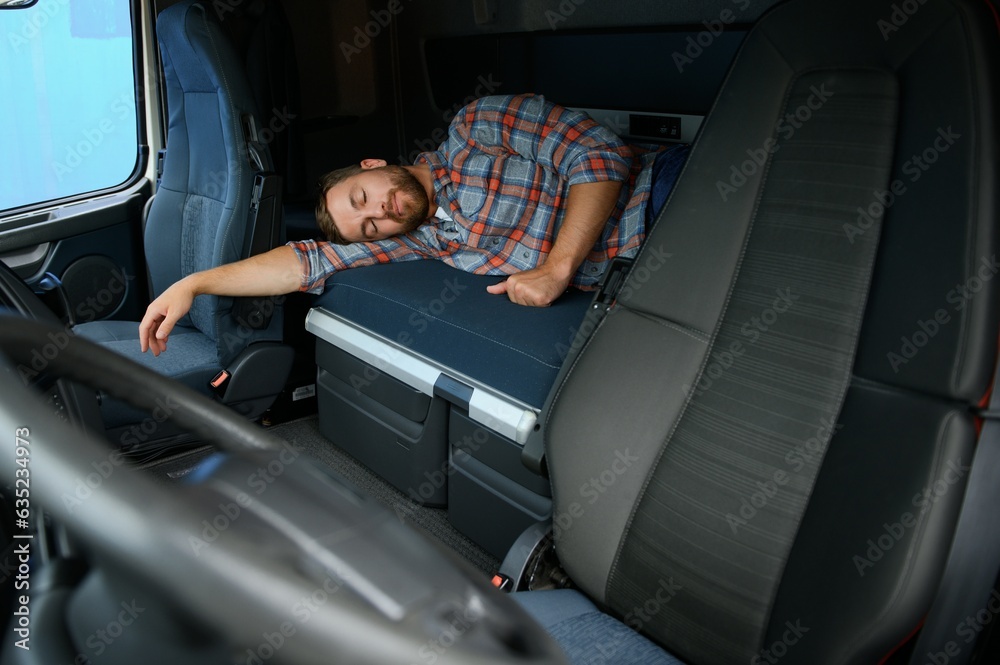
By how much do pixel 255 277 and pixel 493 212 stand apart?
74cm

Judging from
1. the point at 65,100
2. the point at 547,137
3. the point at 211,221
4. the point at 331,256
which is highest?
the point at 65,100

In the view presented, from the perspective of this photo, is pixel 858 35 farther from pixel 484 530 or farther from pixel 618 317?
pixel 484 530

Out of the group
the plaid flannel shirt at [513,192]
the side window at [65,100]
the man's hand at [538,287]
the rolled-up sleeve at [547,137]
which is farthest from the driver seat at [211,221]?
the man's hand at [538,287]

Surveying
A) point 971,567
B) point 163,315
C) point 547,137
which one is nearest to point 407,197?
point 547,137


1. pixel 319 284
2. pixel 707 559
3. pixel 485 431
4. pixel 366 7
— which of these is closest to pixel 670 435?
pixel 707 559

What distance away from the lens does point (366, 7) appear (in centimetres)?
330

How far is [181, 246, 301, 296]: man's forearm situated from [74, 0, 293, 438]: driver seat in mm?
69

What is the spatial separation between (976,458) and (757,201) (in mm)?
437

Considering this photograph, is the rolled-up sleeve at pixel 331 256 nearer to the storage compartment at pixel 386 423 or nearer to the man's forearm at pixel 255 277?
the man's forearm at pixel 255 277

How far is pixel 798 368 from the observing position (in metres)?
0.96

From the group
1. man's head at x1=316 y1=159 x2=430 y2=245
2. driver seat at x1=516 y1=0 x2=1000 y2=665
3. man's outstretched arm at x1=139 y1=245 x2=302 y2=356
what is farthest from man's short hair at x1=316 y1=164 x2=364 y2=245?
driver seat at x1=516 y1=0 x2=1000 y2=665

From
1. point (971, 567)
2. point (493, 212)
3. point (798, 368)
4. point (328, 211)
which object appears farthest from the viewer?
point (328, 211)

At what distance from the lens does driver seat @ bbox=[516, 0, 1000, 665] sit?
2.69 feet

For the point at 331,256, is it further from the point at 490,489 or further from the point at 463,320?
the point at 490,489
